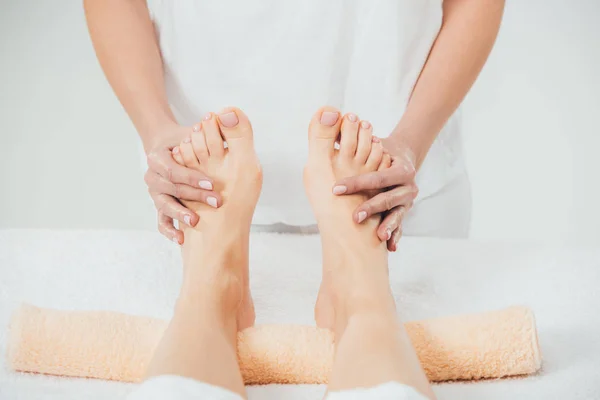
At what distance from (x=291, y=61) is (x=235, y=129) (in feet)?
0.68

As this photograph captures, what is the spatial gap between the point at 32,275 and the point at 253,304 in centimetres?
38

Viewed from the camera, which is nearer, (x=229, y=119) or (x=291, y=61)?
(x=229, y=119)

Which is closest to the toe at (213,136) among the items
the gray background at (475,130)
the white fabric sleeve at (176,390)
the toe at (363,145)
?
the toe at (363,145)

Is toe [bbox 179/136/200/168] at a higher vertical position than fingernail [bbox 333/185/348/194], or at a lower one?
higher

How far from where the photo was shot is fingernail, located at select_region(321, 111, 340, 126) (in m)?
1.08

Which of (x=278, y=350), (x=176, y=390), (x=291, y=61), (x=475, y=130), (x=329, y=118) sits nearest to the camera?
(x=176, y=390)

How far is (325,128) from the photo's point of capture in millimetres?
1098

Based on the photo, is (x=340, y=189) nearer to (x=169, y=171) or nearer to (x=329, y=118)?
(x=329, y=118)

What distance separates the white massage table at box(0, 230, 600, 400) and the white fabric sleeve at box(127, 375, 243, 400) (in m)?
0.17

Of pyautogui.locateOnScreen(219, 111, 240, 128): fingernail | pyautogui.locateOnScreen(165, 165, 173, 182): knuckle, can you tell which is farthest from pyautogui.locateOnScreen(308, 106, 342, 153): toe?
pyautogui.locateOnScreen(165, 165, 173, 182): knuckle

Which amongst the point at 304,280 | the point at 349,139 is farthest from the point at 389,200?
the point at 304,280

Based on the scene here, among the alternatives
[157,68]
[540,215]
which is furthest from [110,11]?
[540,215]

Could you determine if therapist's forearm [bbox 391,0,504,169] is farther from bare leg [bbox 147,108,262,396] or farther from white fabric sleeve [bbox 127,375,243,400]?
white fabric sleeve [bbox 127,375,243,400]

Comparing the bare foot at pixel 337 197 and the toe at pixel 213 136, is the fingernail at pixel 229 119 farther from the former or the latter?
the bare foot at pixel 337 197
